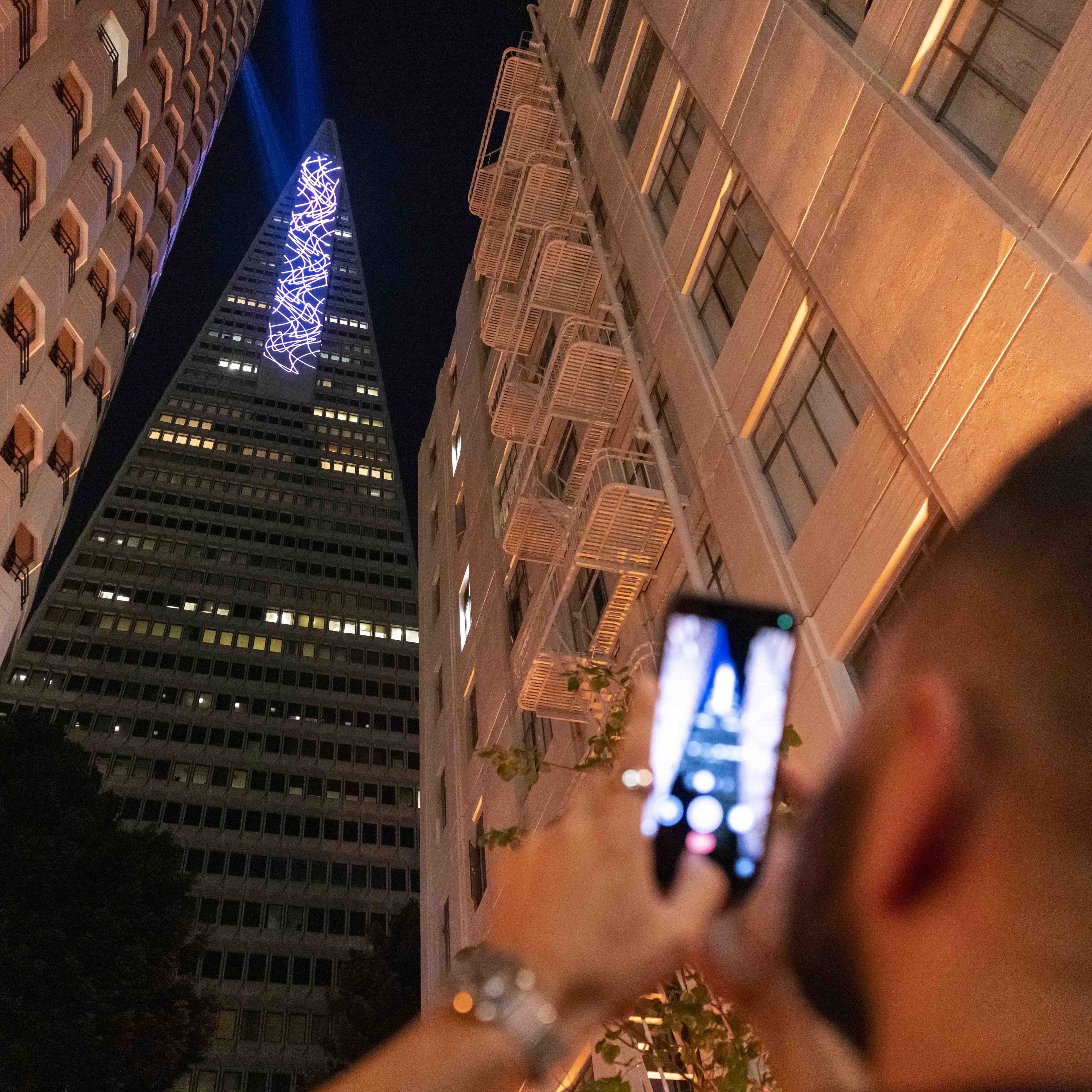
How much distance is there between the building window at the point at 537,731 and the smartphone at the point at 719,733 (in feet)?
61.5

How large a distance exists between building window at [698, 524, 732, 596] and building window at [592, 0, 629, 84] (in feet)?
47.7

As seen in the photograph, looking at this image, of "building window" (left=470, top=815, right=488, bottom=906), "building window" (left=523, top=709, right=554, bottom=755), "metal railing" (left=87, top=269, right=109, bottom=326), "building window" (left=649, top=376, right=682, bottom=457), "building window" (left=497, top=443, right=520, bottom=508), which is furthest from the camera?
"metal railing" (left=87, top=269, right=109, bottom=326)

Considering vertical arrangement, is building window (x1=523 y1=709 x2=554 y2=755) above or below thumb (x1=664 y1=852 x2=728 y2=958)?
below

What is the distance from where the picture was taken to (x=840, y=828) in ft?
6.49

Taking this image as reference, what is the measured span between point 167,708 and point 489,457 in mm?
74078

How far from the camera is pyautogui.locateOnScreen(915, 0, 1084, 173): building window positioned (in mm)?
9406

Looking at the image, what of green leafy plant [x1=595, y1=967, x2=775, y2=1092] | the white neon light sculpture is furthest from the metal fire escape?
the white neon light sculpture

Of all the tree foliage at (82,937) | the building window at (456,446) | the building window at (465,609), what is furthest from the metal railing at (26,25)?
the tree foliage at (82,937)

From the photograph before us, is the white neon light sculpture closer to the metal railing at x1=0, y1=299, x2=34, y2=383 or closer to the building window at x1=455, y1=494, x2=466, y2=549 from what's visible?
the building window at x1=455, y1=494, x2=466, y2=549

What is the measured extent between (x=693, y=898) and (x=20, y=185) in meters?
28.4

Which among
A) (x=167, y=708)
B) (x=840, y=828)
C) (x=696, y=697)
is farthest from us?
(x=167, y=708)

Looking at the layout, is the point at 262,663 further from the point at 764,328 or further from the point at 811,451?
the point at 811,451

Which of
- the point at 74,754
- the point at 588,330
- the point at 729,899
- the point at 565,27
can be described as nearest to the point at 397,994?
the point at 74,754

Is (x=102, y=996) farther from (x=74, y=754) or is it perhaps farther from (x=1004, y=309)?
(x=1004, y=309)
